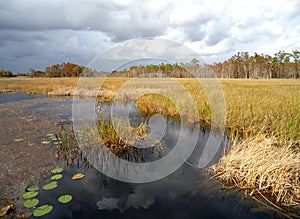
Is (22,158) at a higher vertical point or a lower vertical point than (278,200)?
higher

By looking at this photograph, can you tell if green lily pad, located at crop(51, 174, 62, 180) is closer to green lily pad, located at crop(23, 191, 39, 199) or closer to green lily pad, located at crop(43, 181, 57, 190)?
green lily pad, located at crop(43, 181, 57, 190)

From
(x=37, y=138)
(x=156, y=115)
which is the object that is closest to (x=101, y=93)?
(x=156, y=115)

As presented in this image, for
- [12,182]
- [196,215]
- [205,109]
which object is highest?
[205,109]

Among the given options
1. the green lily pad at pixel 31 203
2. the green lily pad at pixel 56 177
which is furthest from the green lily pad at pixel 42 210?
the green lily pad at pixel 56 177

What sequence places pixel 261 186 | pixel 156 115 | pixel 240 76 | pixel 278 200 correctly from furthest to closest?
pixel 240 76 → pixel 156 115 → pixel 261 186 → pixel 278 200

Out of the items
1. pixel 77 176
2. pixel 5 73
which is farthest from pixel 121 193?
pixel 5 73

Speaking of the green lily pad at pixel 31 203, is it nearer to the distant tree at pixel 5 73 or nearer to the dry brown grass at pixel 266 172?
the dry brown grass at pixel 266 172

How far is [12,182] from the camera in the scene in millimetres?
3967

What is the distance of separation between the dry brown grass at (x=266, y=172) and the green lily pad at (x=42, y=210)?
10.7ft

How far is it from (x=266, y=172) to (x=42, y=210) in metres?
4.01

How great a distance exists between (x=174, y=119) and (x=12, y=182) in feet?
22.6

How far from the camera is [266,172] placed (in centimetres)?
381

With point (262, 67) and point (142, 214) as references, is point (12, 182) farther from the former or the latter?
point (262, 67)

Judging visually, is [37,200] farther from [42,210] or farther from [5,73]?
[5,73]
